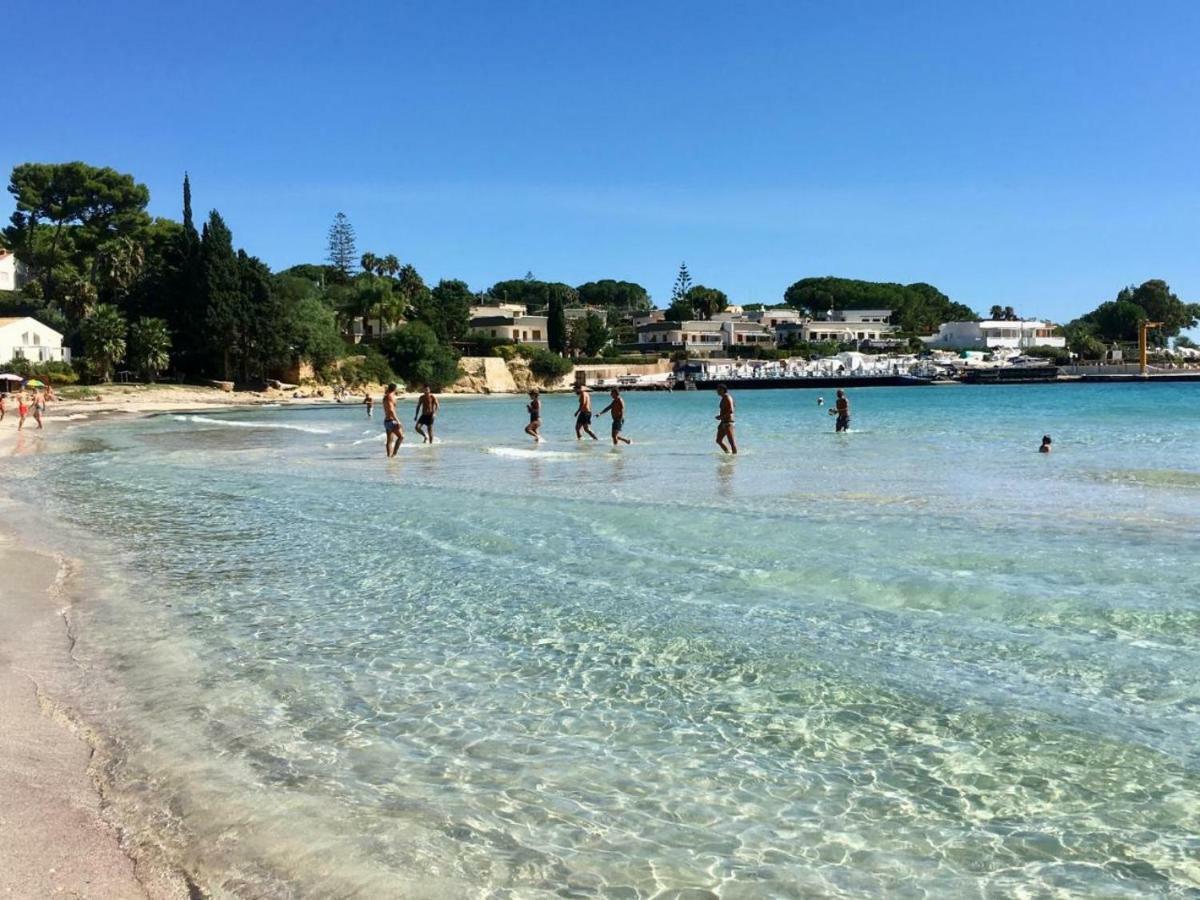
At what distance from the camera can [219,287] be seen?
69562mm

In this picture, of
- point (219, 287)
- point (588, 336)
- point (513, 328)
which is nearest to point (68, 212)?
point (219, 287)

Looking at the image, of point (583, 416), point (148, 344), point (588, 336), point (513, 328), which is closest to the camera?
point (583, 416)

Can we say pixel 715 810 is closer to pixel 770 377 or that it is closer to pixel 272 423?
pixel 272 423

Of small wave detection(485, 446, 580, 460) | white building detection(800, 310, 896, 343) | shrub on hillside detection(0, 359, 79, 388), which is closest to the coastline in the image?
small wave detection(485, 446, 580, 460)

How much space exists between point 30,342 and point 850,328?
11991cm

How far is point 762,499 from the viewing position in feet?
53.9

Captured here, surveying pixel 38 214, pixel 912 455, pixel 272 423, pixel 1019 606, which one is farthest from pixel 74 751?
pixel 38 214

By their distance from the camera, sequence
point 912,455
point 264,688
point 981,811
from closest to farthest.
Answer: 1. point 981,811
2. point 264,688
3. point 912,455

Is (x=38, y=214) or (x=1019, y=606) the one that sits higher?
(x=38, y=214)

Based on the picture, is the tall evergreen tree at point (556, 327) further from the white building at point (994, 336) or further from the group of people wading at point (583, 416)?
the group of people wading at point (583, 416)

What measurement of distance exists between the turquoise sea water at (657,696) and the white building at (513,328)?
10317 cm

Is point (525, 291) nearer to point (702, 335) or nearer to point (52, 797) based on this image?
point (702, 335)

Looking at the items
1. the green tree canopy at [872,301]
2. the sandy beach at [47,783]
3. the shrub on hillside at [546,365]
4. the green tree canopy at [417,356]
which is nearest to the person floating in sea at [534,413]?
the sandy beach at [47,783]

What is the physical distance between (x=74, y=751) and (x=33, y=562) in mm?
6810
